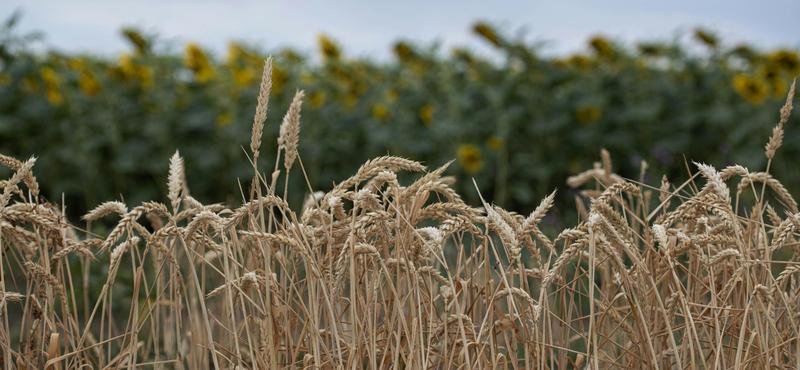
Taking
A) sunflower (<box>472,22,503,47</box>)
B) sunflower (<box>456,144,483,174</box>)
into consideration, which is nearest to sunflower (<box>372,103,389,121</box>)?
sunflower (<box>456,144,483,174</box>)

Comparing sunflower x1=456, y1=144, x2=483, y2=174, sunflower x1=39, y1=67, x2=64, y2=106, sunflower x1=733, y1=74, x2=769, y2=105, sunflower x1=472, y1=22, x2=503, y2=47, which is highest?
sunflower x1=472, y1=22, x2=503, y2=47

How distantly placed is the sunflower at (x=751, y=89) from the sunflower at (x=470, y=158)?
206cm

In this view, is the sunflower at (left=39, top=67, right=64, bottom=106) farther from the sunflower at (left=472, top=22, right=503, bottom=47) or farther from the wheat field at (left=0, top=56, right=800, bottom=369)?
the wheat field at (left=0, top=56, right=800, bottom=369)

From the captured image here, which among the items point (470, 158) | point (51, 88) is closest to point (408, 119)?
point (470, 158)

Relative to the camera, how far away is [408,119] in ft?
23.0

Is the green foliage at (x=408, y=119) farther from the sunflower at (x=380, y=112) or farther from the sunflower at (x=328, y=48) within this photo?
the sunflower at (x=328, y=48)

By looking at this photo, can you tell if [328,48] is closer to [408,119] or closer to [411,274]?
[408,119]

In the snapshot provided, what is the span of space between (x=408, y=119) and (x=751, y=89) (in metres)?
2.52

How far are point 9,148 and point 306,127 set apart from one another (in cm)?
205

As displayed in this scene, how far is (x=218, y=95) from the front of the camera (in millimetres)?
7164

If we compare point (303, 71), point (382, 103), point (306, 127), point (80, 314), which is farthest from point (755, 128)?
point (80, 314)

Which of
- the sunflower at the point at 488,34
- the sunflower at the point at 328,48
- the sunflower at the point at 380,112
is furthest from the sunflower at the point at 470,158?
the sunflower at the point at 328,48

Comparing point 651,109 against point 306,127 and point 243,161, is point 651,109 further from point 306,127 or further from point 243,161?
point 243,161

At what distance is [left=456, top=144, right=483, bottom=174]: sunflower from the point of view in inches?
265
